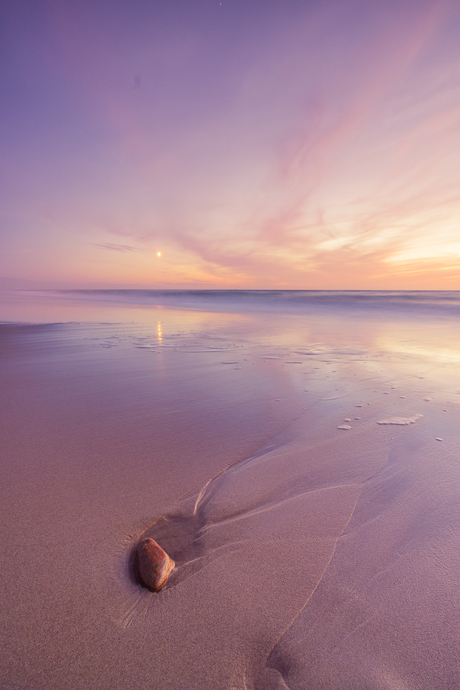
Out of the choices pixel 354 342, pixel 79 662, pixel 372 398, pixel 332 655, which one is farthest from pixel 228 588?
pixel 354 342

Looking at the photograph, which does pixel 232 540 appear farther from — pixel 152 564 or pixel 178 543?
pixel 152 564

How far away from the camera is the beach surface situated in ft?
3.07

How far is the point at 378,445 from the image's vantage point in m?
2.26

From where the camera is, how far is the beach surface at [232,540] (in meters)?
0.94

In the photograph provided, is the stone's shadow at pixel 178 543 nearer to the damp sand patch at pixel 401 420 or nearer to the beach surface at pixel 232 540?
the beach surface at pixel 232 540

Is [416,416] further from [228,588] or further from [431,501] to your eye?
[228,588]

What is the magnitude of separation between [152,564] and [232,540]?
1.21 feet

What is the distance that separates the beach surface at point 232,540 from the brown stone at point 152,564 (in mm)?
36

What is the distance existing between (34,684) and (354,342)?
6.88 m

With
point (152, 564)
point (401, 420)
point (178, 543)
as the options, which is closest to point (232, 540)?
point (178, 543)

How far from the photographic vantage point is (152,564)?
120 cm

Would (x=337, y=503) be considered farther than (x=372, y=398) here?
No

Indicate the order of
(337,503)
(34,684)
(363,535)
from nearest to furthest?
(34,684), (363,535), (337,503)

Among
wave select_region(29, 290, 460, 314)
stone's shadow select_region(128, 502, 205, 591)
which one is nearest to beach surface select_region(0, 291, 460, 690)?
stone's shadow select_region(128, 502, 205, 591)
